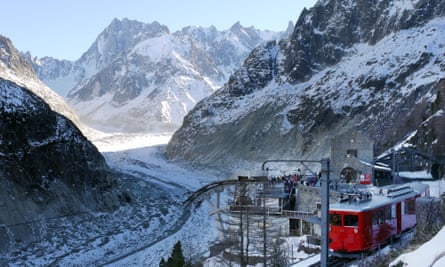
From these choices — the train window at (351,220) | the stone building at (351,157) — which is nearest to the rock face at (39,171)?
the stone building at (351,157)

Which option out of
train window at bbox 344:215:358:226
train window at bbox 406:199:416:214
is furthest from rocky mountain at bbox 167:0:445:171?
train window at bbox 344:215:358:226

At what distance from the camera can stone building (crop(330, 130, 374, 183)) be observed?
57.6 meters

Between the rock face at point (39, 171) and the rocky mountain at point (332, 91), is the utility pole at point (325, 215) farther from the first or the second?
the rocky mountain at point (332, 91)

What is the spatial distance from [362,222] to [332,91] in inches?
3740

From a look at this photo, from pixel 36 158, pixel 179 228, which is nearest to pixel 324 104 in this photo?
pixel 179 228

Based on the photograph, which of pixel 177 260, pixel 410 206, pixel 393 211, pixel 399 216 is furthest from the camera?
pixel 410 206

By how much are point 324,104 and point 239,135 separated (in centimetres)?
2551

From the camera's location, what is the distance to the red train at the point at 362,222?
23.8 m

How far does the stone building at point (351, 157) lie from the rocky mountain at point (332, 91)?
12.8 meters

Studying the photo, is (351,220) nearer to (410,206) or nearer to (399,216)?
(399,216)

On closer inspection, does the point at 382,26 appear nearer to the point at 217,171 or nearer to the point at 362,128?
the point at 362,128

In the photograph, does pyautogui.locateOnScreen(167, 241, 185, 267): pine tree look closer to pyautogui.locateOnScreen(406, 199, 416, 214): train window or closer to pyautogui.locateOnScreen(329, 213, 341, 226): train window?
pyautogui.locateOnScreen(329, 213, 341, 226): train window

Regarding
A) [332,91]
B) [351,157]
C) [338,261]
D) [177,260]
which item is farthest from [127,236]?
[332,91]

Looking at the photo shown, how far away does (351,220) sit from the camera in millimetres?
23984
